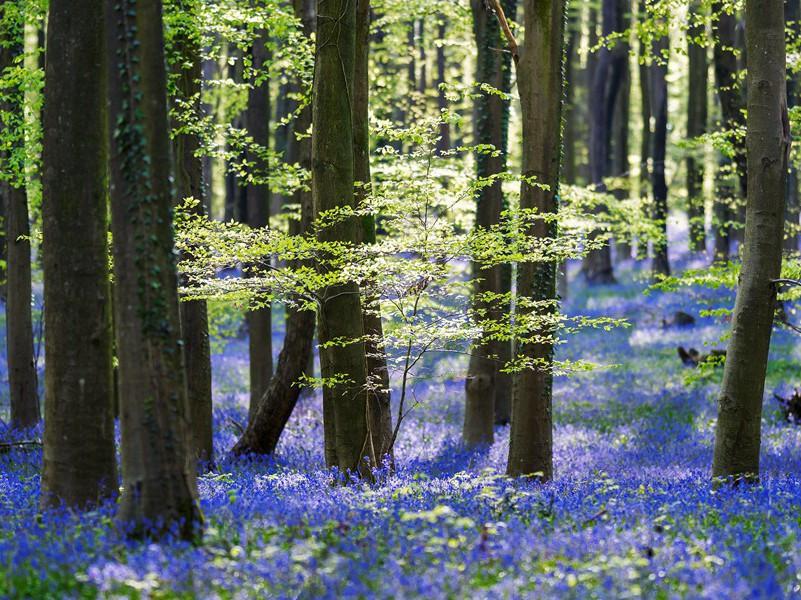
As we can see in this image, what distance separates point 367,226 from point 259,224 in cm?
613

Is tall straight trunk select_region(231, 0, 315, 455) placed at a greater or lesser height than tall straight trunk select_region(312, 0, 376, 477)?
lesser

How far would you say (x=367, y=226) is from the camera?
36.1 feet

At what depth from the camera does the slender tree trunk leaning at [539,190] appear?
9.91 m

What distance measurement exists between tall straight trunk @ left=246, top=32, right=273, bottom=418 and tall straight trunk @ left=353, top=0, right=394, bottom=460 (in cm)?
460

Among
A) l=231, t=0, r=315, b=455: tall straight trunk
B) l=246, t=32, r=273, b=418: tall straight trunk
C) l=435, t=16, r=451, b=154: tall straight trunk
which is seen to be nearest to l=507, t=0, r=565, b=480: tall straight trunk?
l=231, t=0, r=315, b=455: tall straight trunk

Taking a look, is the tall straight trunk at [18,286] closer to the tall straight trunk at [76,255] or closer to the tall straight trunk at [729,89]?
the tall straight trunk at [76,255]

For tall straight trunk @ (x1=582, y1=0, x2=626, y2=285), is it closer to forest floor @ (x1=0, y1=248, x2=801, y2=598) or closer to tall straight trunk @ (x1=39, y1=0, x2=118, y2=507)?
forest floor @ (x1=0, y1=248, x2=801, y2=598)

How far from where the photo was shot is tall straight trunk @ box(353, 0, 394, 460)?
10.4 metres

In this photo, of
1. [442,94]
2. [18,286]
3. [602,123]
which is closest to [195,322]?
[18,286]

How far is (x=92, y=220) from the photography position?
6.25m

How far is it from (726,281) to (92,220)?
830 cm

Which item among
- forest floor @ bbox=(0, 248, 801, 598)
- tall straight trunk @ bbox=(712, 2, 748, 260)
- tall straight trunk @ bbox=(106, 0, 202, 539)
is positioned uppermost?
tall straight trunk @ bbox=(712, 2, 748, 260)

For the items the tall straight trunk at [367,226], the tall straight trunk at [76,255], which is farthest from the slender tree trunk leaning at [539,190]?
the tall straight trunk at [76,255]

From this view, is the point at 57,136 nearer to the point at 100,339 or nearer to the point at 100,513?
the point at 100,339
